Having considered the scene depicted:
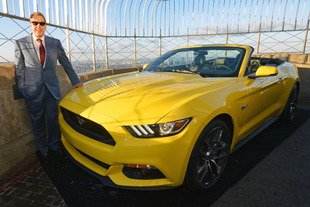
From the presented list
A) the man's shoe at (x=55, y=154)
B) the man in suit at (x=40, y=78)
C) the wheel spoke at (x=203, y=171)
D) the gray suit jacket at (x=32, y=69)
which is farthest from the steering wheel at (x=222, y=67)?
the man's shoe at (x=55, y=154)

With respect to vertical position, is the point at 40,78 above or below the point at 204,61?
below

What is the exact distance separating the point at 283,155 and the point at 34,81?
11.5 feet

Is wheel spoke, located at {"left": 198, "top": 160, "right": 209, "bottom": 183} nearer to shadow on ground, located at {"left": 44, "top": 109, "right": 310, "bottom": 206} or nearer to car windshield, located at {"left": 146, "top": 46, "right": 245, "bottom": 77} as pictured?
shadow on ground, located at {"left": 44, "top": 109, "right": 310, "bottom": 206}

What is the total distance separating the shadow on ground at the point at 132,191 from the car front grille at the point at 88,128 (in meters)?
0.46

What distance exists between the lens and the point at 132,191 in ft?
7.95

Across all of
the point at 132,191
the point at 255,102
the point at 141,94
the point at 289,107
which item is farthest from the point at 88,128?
the point at 289,107

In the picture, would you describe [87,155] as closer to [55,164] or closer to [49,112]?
[55,164]

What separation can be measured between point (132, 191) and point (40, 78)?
197 centimetres

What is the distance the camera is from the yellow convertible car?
2.28m

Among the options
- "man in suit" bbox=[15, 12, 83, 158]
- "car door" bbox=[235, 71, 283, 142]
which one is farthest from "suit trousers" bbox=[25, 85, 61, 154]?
"car door" bbox=[235, 71, 283, 142]

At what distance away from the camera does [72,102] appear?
9.56 ft

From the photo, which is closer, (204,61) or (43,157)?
(43,157)

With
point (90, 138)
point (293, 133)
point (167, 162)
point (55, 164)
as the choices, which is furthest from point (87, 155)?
point (293, 133)

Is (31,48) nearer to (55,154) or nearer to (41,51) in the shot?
(41,51)
